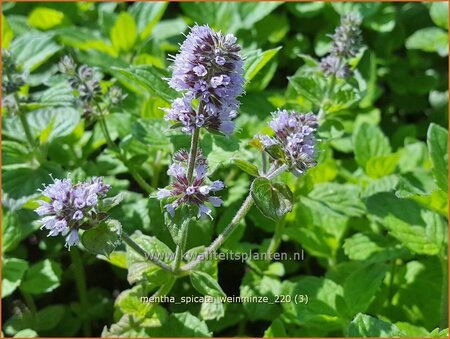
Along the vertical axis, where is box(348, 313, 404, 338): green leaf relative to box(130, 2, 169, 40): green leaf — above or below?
below

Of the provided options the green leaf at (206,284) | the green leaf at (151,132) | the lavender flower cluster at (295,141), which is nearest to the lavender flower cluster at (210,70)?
the lavender flower cluster at (295,141)

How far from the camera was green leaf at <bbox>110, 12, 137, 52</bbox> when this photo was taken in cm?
347

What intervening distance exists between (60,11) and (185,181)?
7.86 ft

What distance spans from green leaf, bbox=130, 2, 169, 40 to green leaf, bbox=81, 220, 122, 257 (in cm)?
187

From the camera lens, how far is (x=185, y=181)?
77.0 inches

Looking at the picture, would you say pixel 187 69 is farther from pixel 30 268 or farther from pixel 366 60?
pixel 366 60

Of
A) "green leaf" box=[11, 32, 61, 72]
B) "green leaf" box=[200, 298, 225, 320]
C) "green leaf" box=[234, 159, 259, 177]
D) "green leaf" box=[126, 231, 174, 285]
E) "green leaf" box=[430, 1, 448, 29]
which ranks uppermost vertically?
"green leaf" box=[430, 1, 448, 29]

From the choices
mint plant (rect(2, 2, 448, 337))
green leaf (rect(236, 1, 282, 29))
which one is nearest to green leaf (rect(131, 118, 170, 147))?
mint plant (rect(2, 2, 448, 337))

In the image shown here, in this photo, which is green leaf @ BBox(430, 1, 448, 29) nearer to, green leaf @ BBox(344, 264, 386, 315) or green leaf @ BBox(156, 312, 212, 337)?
green leaf @ BBox(344, 264, 386, 315)

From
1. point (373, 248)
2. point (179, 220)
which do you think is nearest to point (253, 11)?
point (373, 248)

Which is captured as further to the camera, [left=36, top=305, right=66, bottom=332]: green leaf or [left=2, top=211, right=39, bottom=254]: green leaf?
[left=36, top=305, right=66, bottom=332]: green leaf

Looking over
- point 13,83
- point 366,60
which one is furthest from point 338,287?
point 13,83

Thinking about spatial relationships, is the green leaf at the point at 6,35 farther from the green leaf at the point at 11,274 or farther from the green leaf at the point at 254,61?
the green leaf at the point at 254,61

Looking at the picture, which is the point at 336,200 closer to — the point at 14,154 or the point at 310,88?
the point at 310,88
